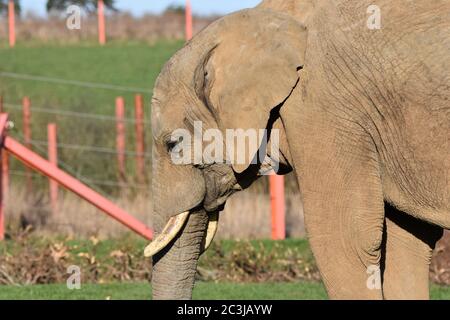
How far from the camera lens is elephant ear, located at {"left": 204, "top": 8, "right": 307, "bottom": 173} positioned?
6.78 meters

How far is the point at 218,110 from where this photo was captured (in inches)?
278

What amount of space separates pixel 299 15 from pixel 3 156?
30.9 feet

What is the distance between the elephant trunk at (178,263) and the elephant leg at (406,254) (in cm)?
111

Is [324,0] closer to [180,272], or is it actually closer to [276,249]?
[180,272]

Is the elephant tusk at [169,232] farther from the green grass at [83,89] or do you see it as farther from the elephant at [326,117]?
the green grass at [83,89]

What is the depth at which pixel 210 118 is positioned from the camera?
23.6 feet

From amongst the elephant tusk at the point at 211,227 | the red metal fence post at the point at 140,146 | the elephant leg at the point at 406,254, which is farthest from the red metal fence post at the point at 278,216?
the elephant tusk at the point at 211,227

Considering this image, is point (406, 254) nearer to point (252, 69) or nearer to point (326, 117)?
point (326, 117)

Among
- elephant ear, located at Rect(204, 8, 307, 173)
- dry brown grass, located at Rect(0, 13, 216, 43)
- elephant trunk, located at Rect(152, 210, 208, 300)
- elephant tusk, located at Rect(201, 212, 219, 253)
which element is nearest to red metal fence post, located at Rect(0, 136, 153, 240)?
elephant tusk, located at Rect(201, 212, 219, 253)

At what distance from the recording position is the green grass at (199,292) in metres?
10.6

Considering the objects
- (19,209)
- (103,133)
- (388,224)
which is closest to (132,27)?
(103,133)

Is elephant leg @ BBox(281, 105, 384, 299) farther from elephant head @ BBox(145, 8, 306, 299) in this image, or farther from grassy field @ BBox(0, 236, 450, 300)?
grassy field @ BBox(0, 236, 450, 300)

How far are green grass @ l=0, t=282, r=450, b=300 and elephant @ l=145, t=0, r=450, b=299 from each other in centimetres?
333

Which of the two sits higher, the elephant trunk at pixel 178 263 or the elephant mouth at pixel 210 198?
the elephant mouth at pixel 210 198
